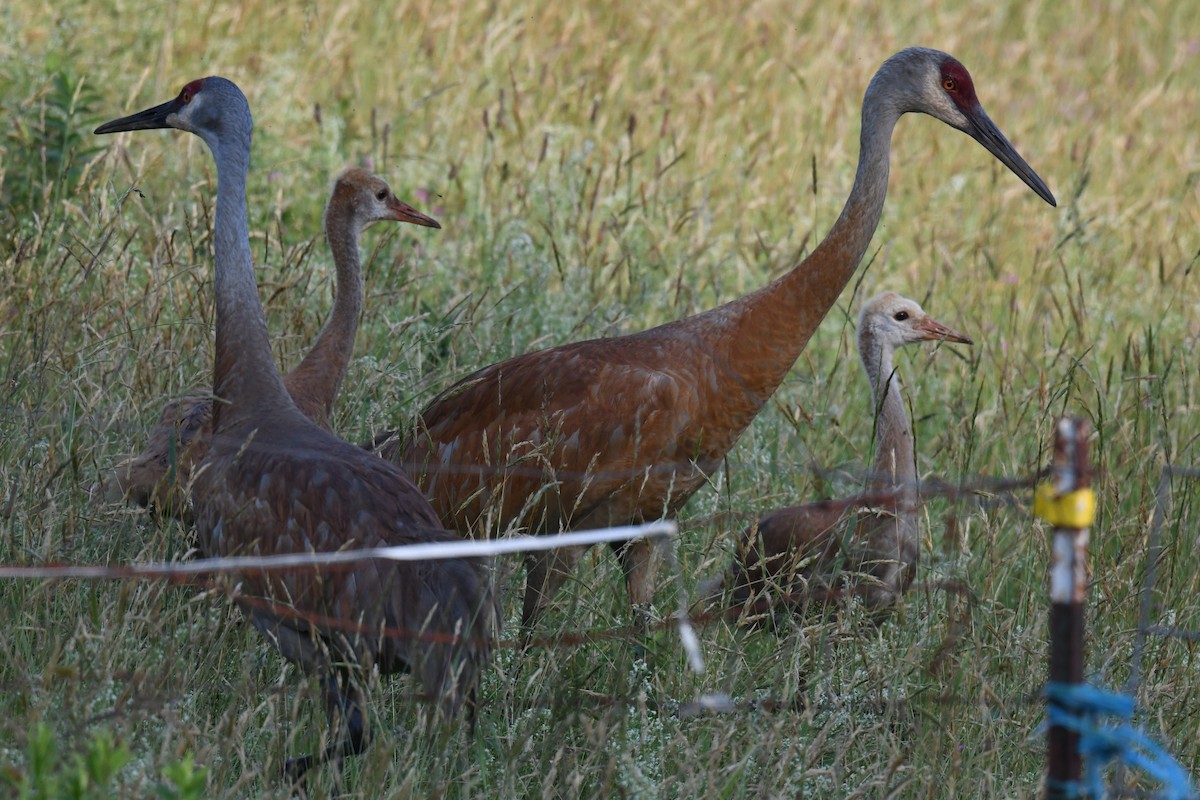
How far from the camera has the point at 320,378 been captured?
5.24 meters

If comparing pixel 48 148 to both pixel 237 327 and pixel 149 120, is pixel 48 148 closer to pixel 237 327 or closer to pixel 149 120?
pixel 149 120

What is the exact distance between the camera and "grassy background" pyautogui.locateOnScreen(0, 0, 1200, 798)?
361 cm

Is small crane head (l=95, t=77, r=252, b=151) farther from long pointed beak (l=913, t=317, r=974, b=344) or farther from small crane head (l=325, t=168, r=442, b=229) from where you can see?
long pointed beak (l=913, t=317, r=974, b=344)

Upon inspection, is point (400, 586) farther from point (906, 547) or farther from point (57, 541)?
point (906, 547)

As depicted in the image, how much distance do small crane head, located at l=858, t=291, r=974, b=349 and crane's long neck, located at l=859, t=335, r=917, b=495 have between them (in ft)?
0.11

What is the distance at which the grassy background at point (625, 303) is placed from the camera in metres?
3.61

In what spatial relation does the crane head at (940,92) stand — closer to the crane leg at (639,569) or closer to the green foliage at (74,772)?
the crane leg at (639,569)

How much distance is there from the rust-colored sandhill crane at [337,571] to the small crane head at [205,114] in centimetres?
99

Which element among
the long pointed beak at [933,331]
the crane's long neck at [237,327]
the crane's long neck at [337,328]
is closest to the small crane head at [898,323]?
the long pointed beak at [933,331]

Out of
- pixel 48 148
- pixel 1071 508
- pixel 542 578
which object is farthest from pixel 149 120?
pixel 1071 508

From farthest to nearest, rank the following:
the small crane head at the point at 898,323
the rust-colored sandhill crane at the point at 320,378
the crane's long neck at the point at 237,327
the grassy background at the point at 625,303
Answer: the small crane head at the point at 898,323 < the rust-colored sandhill crane at the point at 320,378 < the crane's long neck at the point at 237,327 < the grassy background at the point at 625,303

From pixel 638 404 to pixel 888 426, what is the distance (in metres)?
1.03

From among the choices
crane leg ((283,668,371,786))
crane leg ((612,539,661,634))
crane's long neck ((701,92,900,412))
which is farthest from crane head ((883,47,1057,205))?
crane leg ((283,668,371,786))

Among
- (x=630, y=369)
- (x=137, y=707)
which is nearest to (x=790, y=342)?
(x=630, y=369)
